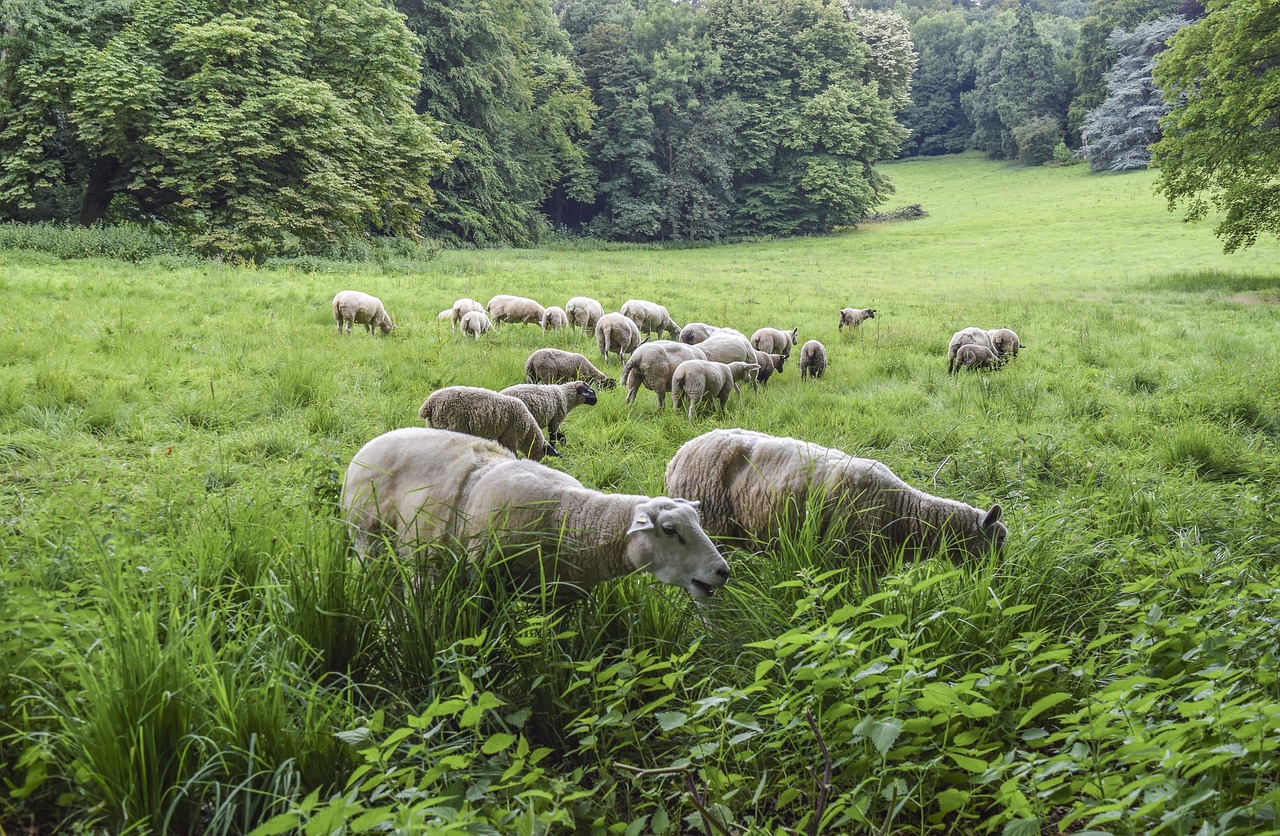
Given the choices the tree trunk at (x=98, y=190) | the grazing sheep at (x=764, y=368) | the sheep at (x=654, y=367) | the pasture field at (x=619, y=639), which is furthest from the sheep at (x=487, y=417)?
the tree trunk at (x=98, y=190)

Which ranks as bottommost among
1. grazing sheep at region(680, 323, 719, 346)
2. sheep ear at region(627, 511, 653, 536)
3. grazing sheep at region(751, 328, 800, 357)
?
grazing sheep at region(751, 328, 800, 357)

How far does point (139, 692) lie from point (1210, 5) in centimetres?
3052

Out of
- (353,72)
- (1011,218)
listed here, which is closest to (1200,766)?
(353,72)

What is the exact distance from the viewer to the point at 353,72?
25844 millimetres

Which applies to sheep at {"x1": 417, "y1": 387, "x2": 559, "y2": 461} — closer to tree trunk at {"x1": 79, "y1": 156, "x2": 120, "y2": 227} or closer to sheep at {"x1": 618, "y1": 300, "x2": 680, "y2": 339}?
sheep at {"x1": 618, "y1": 300, "x2": 680, "y2": 339}

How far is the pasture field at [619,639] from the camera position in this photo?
82.0 inches

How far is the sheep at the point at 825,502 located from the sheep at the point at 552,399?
269 cm

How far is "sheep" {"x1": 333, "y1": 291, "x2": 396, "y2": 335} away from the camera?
12.0 m

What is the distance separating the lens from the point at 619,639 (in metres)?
3.18

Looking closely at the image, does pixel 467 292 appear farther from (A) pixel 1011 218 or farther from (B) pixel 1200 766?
(A) pixel 1011 218

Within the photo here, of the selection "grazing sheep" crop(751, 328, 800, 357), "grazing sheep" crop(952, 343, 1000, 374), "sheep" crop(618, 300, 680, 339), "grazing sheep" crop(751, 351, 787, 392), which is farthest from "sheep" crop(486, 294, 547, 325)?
"grazing sheep" crop(952, 343, 1000, 374)

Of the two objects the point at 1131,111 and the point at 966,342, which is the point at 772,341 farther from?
the point at 1131,111

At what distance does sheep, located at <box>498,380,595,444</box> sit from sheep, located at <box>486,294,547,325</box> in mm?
7125

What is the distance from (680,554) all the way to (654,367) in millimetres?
5717
